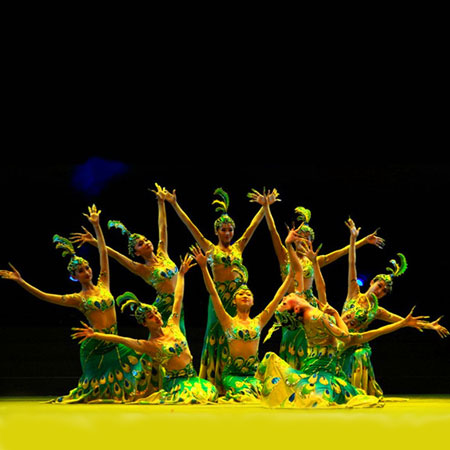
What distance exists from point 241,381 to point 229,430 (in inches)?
80.8

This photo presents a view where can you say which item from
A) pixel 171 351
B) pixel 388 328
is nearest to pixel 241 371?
pixel 171 351

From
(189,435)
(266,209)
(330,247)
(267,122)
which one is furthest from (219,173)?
(189,435)

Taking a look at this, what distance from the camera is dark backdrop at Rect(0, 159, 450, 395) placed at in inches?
338

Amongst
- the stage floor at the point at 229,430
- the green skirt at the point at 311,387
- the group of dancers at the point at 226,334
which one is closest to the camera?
the stage floor at the point at 229,430

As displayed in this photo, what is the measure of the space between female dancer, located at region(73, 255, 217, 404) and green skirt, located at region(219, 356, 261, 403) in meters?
0.13

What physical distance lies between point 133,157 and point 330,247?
79.2 inches

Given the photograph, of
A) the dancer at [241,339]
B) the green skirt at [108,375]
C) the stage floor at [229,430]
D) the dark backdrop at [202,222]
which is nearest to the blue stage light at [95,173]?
the dark backdrop at [202,222]

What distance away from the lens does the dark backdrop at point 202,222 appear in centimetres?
858

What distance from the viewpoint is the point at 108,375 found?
6.50 metres

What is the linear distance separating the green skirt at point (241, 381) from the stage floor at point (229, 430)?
1.30 meters

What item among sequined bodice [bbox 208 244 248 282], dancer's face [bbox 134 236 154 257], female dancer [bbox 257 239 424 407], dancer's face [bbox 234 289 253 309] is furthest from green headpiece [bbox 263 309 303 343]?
dancer's face [bbox 134 236 154 257]

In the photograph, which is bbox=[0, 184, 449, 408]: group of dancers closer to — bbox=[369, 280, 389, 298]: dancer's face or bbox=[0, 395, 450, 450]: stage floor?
bbox=[369, 280, 389, 298]: dancer's face

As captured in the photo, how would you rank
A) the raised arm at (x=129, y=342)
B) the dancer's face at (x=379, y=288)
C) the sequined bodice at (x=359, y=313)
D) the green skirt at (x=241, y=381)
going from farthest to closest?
the dancer's face at (x=379, y=288) → the sequined bodice at (x=359, y=313) → the green skirt at (x=241, y=381) → the raised arm at (x=129, y=342)

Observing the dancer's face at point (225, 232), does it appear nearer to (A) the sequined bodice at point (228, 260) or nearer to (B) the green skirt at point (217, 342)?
(A) the sequined bodice at point (228, 260)
